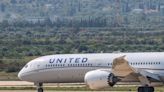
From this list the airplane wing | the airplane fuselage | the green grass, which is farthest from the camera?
the green grass

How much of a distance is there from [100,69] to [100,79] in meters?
1.65

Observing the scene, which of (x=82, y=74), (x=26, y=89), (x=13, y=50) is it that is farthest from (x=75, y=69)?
(x=13, y=50)

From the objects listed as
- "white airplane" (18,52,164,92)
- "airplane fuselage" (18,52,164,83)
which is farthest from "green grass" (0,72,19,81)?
"white airplane" (18,52,164,92)

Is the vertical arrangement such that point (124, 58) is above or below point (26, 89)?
above

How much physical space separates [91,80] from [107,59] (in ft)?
7.19

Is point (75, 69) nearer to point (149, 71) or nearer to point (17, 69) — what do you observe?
point (149, 71)

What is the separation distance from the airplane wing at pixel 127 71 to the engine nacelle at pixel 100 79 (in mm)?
446

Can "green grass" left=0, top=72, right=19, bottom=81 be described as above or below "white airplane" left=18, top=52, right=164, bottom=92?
below

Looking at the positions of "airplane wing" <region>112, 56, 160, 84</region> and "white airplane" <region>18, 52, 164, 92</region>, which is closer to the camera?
"airplane wing" <region>112, 56, 160, 84</region>

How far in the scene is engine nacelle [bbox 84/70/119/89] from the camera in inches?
2197

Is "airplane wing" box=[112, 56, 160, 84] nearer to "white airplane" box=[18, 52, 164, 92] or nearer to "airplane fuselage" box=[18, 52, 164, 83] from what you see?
"white airplane" box=[18, 52, 164, 92]

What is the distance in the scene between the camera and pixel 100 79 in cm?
5606

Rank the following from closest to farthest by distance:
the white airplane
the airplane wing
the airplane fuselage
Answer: the airplane wing → the white airplane → the airplane fuselage

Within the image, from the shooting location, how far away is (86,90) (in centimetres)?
6450
